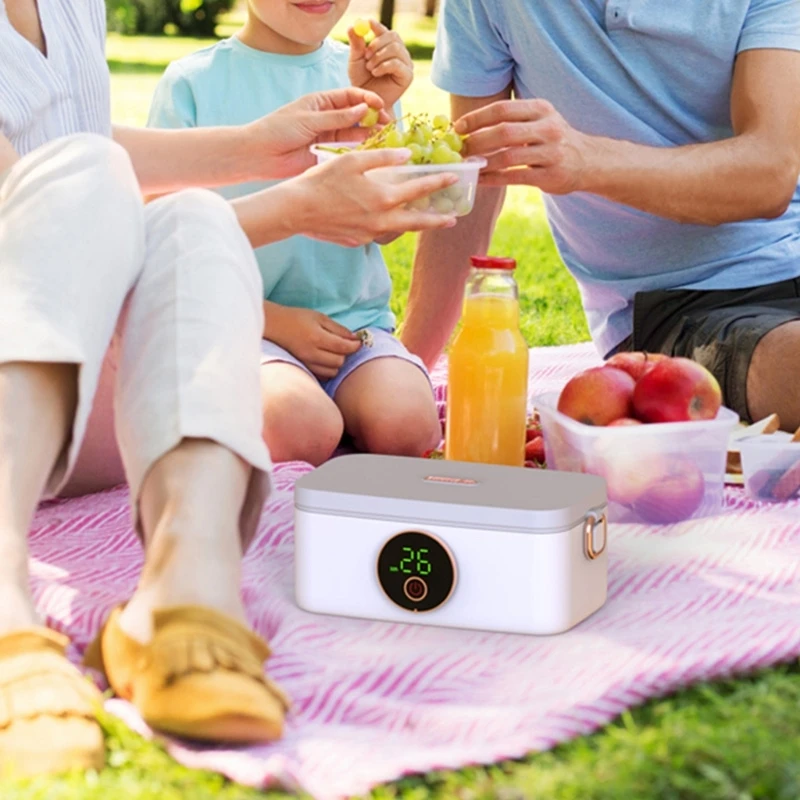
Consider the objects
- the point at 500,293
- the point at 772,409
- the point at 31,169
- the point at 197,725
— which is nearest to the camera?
the point at 197,725

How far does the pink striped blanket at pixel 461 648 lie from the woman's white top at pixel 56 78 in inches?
25.4

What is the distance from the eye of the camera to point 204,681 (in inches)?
57.0

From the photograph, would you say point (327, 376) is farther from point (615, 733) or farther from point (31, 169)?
point (615, 733)

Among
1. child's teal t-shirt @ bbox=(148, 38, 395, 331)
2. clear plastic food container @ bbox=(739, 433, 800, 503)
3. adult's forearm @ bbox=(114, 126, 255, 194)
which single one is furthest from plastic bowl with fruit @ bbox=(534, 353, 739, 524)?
adult's forearm @ bbox=(114, 126, 255, 194)

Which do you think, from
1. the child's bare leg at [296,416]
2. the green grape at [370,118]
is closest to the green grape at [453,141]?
the green grape at [370,118]

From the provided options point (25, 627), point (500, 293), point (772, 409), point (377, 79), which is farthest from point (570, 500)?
point (377, 79)

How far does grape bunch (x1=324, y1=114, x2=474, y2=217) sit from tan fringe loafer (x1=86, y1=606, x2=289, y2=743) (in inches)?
40.2

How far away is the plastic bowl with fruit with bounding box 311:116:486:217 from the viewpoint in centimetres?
230

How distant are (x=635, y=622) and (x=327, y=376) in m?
1.03

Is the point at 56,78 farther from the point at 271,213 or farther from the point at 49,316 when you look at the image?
the point at 49,316

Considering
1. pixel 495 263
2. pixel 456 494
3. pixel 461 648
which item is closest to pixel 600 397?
pixel 495 263

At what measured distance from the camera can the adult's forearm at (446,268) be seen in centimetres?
325

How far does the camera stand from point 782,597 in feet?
6.52

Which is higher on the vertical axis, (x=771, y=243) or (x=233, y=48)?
(x=233, y=48)
